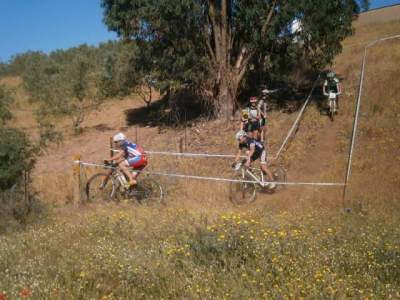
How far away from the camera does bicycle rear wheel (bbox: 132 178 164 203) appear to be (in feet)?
36.4

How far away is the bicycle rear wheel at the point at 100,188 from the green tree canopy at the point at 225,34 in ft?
28.3

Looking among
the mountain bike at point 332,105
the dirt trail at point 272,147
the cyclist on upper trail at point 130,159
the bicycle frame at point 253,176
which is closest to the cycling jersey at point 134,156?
the cyclist on upper trail at point 130,159

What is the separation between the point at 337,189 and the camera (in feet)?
36.0

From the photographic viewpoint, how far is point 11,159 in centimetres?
1196

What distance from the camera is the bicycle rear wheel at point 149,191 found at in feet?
36.4

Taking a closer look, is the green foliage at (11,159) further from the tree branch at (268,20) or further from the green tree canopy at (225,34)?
the tree branch at (268,20)

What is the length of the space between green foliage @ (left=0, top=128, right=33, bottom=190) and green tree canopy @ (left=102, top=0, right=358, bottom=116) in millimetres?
8248

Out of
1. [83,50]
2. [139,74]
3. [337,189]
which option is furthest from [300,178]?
[83,50]

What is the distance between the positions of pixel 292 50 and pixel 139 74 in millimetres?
8064

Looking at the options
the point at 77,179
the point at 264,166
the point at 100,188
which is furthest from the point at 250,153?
the point at 77,179

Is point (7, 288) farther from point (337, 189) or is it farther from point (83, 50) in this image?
point (83, 50)

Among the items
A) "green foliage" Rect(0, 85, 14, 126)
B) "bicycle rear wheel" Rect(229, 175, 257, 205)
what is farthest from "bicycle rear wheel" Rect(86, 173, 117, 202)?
"green foliage" Rect(0, 85, 14, 126)

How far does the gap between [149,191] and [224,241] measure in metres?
5.06

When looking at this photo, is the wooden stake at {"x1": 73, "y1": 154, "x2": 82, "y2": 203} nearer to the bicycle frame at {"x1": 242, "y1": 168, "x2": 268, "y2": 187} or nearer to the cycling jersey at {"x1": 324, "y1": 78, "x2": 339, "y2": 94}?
the bicycle frame at {"x1": 242, "y1": 168, "x2": 268, "y2": 187}
